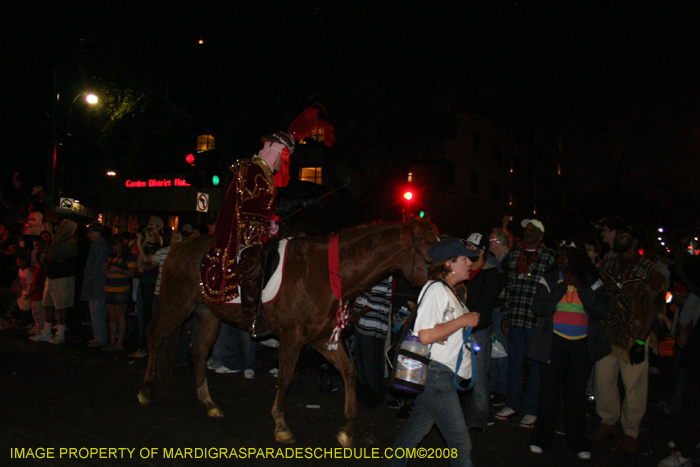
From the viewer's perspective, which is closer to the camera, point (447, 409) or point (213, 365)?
point (447, 409)

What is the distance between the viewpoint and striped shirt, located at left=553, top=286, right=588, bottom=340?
4961 millimetres

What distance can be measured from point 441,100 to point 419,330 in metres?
15.2

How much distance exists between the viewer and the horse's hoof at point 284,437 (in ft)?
16.4

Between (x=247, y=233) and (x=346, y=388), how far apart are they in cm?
195

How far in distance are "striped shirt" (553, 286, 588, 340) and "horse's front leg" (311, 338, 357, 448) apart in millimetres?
2089

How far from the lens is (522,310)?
6.18 metres

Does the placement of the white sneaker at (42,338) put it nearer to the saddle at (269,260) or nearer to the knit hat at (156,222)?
the knit hat at (156,222)

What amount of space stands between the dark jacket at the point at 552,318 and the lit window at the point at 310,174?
84.4 ft

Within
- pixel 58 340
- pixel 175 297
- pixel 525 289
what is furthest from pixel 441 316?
pixel 58 340

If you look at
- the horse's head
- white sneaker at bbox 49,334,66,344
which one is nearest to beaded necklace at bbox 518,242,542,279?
the horse's head

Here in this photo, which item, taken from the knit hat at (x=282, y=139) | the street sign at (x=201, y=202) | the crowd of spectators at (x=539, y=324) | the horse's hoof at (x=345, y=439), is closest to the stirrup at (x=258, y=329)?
the horse's hoof at (x=345, y=439)

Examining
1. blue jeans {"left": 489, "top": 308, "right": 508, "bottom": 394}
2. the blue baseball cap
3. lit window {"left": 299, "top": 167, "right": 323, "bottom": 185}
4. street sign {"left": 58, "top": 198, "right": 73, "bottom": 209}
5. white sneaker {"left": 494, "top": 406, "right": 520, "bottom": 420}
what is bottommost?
white sneaker {"left": 494, "top": 406, "right": 520, "bottom": 420}

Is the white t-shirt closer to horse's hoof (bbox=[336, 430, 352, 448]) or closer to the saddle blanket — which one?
horse's hoof (bbox=[336, 430, 352, 448])

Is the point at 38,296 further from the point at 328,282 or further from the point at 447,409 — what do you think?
the point at 447,409
